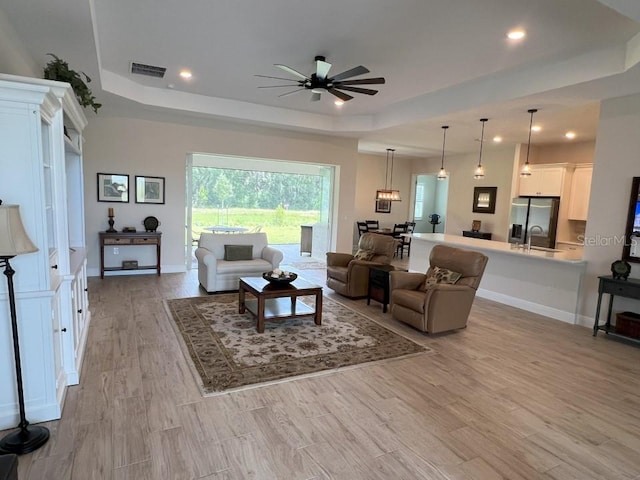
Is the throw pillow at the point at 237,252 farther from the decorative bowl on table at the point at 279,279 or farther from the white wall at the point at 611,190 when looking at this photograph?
the white wall at the point at 611,190

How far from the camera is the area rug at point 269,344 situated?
325 centimetres

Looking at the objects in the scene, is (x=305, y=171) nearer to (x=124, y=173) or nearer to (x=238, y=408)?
(x=124, y=173)

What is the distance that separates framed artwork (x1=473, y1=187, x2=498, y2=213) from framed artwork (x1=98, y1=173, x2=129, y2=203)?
26.1 feet

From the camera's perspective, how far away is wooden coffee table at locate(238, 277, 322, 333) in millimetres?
4156

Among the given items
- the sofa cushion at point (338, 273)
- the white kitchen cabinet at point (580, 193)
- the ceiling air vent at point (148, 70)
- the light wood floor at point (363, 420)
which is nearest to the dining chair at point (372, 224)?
the white kitchen cabinet at point (580, 193)

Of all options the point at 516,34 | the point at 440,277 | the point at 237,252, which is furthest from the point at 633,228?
the point at 237,252

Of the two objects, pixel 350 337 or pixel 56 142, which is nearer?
pixel 56 142

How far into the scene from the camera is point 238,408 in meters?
2.73

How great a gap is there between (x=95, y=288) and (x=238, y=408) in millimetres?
4206

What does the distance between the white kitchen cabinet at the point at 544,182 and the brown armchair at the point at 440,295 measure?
4327mm

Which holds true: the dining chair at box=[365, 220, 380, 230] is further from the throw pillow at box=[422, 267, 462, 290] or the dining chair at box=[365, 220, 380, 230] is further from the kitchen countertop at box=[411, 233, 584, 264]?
the throw pillow at box=[422, 267, 462, 290]

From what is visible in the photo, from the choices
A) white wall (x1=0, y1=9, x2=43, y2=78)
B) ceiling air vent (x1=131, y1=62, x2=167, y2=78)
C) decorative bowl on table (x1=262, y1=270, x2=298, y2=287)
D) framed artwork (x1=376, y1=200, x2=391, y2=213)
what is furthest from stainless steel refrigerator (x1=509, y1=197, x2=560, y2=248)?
white wall (x1=0, y1=9, x2=43, y2=78)

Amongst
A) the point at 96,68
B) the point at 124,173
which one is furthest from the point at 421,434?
the point at 124,173

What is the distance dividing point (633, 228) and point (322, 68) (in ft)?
13.4
